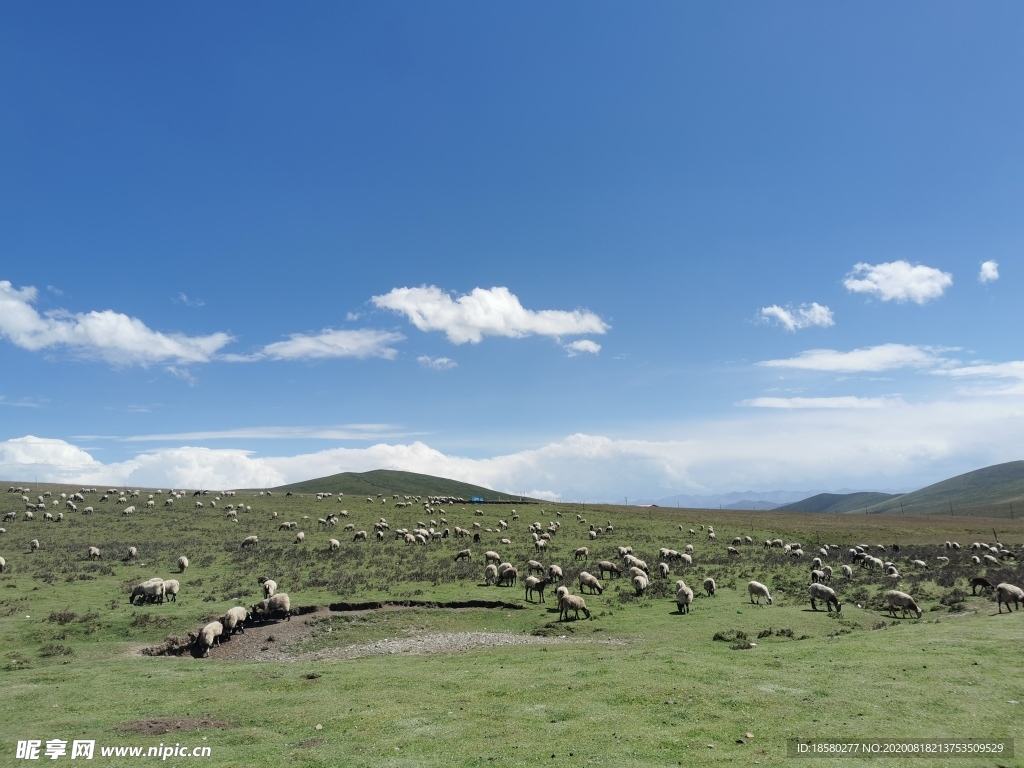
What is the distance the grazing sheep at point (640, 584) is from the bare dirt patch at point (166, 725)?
2809 centimetres

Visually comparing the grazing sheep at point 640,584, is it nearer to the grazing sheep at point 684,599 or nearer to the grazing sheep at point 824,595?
the grazing sheep at point 684,599

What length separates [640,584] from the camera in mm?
37094

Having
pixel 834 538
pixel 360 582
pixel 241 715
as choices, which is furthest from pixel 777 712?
pixel 834 538

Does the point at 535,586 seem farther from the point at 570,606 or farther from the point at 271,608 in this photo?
the point at 271,608

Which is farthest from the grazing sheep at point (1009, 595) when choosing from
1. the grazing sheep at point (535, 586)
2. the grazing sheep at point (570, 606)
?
the grazing sheep at point (535, 586)

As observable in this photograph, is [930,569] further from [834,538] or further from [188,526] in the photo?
[188,526]

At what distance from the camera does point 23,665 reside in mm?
22578

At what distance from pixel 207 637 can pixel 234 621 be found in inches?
91.7

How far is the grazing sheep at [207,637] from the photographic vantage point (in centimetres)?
2620

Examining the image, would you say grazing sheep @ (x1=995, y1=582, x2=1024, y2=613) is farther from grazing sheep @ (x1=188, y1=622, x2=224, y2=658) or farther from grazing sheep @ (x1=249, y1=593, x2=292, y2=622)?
grazing sheep @ (x1=188, y1=622, x2=224, y2=658)

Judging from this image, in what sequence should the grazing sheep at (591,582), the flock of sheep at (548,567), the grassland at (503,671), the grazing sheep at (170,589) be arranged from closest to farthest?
the grassland at (503,671) → the flock of sheep at (548,567) → the grazing sheep at (170,589) → the grazing sheep at (591,582)

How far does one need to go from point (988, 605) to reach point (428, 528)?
56.4 m

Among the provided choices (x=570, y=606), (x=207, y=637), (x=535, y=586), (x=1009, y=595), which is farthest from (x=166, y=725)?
(x=1009, y=595)

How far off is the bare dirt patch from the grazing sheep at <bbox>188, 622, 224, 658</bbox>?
12.0m
